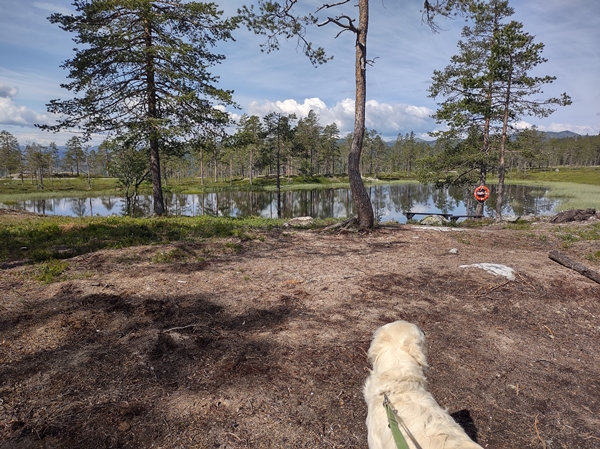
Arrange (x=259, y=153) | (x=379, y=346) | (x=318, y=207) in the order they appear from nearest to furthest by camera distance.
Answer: (x=379, y=346)
(x=318, y=207)
(x=259, y=153)

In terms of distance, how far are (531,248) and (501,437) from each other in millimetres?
8369

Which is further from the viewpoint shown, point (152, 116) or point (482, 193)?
point (482, 193)

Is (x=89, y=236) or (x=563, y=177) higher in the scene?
(x=563, y=177)

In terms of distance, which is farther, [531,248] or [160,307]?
[531,248]

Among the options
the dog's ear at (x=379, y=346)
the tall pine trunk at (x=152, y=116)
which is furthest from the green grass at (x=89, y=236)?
the dog's ear at (x=379, y=346)

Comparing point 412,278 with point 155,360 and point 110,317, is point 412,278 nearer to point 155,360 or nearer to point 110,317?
point 155,360

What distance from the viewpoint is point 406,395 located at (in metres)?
2.29

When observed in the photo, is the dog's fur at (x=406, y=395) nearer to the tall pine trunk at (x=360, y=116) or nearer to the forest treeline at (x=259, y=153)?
the tall pine trunk at (x=360, y=116)

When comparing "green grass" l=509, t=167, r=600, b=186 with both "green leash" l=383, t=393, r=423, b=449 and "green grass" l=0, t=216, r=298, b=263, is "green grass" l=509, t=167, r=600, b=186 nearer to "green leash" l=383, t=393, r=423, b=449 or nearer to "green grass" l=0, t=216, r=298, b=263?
"green grass" l=0, t=216, r=298, b=263

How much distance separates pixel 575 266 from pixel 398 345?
276 inches

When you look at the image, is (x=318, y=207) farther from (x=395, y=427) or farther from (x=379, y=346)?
(x=395, y=427)

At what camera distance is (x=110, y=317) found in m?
4.72

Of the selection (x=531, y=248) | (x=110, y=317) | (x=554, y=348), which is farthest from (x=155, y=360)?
(x=531, y=248)

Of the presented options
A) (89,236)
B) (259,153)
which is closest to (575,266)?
(89,236)
